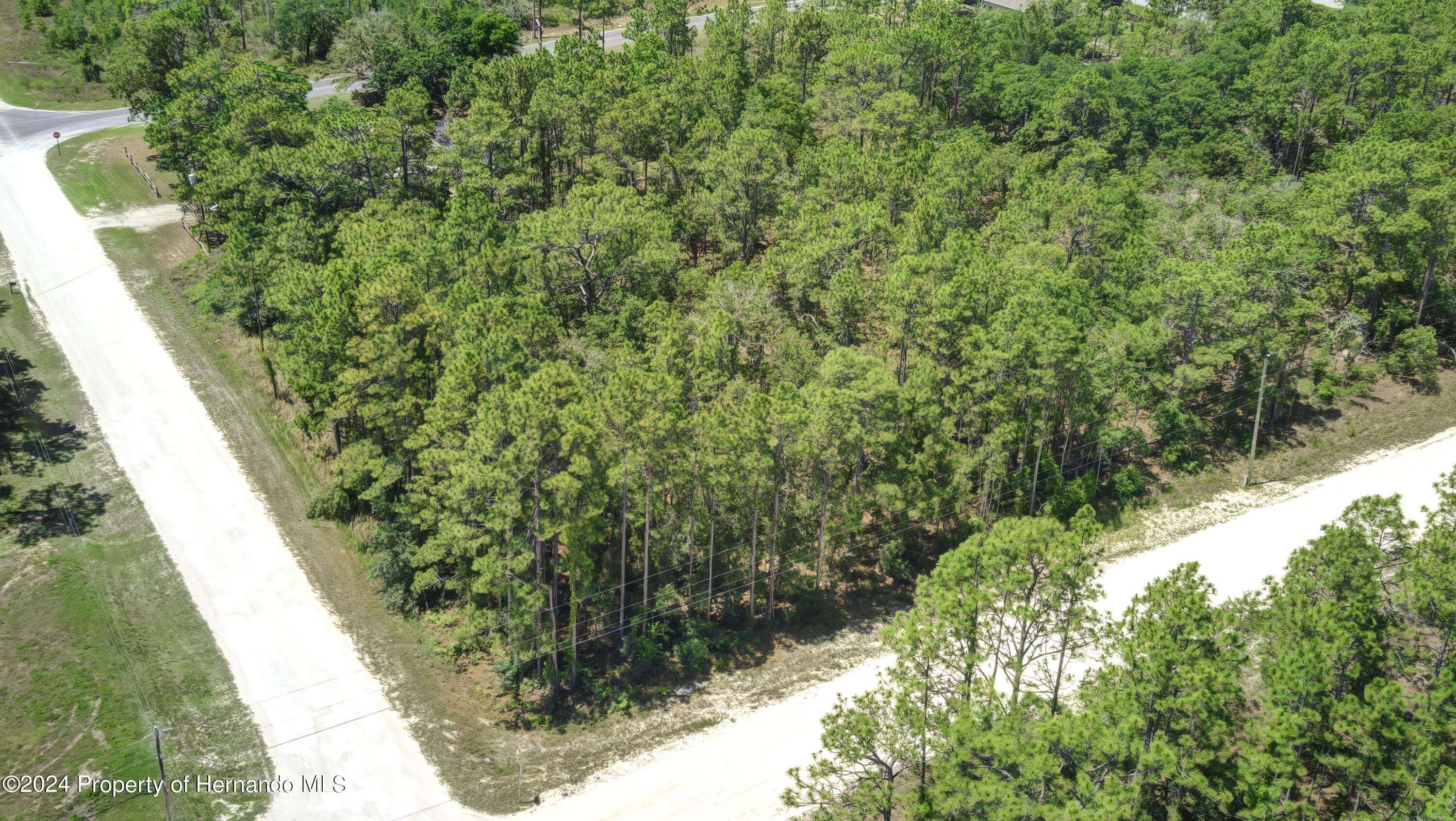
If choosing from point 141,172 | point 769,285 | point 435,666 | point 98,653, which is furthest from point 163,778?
point 141,172

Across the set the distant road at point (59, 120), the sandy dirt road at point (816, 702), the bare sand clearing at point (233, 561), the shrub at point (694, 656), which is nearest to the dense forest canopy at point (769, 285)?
the shrub at point (694, 656)

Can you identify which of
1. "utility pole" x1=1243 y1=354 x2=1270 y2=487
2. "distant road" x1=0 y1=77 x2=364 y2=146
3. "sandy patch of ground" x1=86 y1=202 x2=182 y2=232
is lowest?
"utility pole" x1=1243 y1=354 x2=1270 y2=487

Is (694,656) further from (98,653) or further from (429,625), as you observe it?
(98,653)

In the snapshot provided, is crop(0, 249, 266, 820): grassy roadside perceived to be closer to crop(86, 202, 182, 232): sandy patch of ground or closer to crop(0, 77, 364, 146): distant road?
crop(86, 202, 182, 232): sandy patch of ground

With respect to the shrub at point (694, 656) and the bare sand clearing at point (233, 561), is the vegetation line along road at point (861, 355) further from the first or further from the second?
the bare sand clearing at point (233, 561)

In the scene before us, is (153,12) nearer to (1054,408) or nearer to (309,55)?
(309,55)

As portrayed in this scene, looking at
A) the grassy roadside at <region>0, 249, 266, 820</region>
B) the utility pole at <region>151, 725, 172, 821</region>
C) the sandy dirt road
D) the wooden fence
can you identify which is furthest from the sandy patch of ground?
the sandy dirt road
